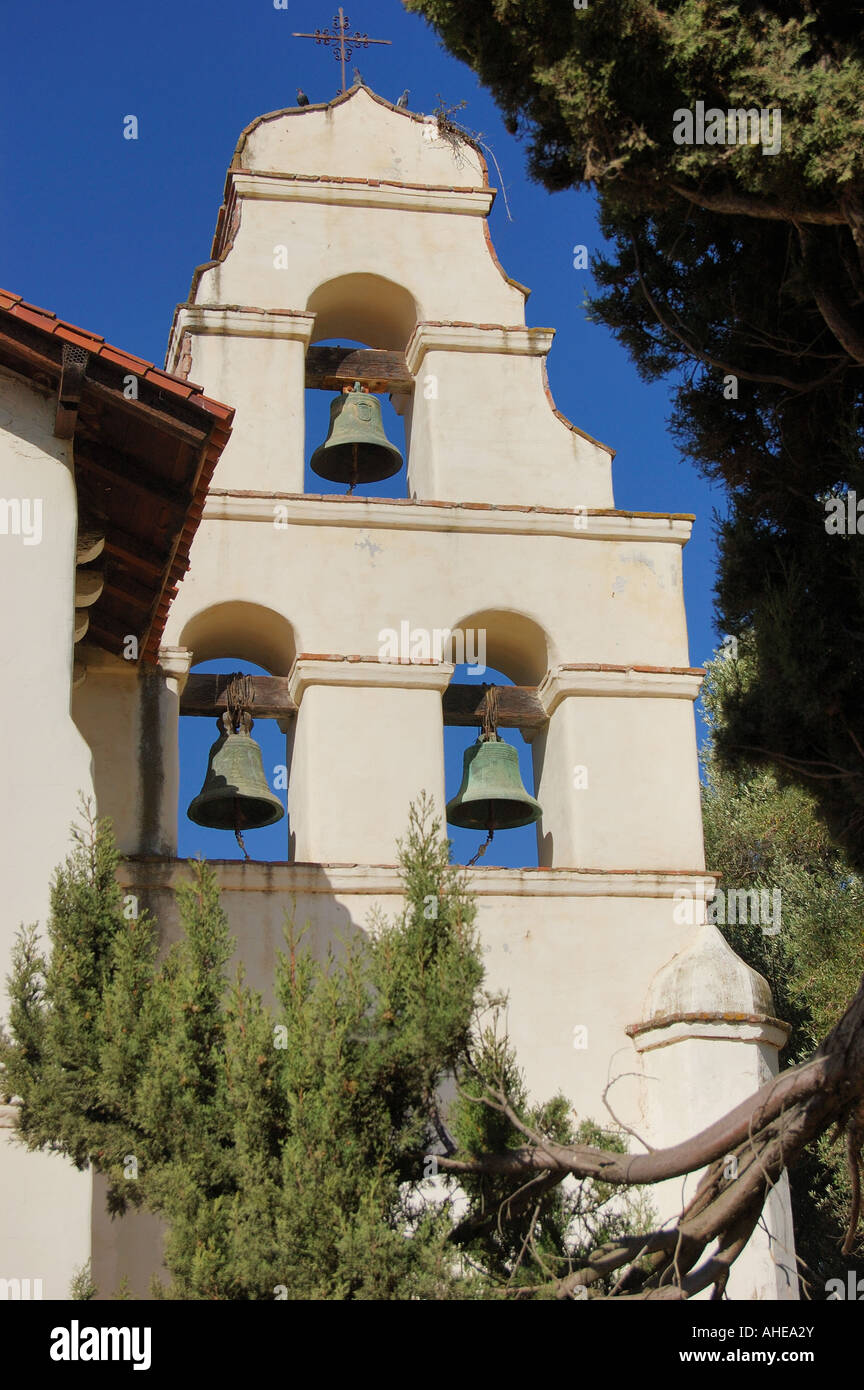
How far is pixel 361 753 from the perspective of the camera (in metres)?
11.6

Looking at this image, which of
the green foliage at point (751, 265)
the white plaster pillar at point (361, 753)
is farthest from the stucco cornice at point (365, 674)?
the green foliage at point (751, 265)

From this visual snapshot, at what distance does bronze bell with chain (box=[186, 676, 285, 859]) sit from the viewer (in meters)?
11.4

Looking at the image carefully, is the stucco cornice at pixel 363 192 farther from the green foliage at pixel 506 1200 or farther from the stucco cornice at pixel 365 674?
the green foliage at pixel 506 1200

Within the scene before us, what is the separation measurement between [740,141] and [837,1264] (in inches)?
565

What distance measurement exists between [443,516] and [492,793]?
6.70 feet

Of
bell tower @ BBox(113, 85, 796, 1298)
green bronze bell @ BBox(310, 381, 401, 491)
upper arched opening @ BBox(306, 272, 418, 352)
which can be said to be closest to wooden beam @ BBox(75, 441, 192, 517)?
bell tower @ BBox(113, 85, 796, 1298)

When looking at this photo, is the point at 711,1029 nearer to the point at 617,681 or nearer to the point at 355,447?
the point at 617,681

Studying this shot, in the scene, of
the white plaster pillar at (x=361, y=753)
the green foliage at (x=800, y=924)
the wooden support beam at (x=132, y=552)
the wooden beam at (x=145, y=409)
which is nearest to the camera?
the wooden beam at (x=145, y=409)

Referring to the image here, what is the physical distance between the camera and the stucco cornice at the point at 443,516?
39.7ft

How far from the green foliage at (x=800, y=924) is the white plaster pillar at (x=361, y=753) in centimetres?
573

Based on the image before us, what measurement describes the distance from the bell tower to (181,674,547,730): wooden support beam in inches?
0.9

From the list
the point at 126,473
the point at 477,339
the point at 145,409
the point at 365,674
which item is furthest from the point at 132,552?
the point at 477,339
